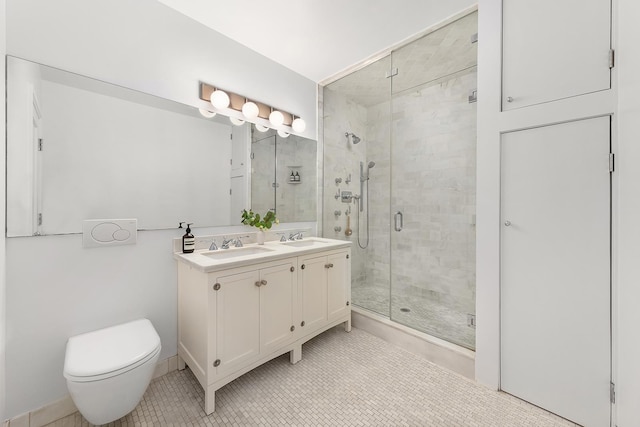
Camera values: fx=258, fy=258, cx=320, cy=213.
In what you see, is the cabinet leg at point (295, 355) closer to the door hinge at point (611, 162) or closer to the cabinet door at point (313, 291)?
the cabinet door at point (313, 291)

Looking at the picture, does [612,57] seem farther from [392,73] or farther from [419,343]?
[419,343]

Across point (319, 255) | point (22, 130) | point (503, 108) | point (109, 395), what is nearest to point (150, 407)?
point (109, 395)

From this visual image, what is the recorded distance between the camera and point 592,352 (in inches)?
52.0

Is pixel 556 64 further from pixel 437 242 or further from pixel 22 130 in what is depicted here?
pixel 22 130

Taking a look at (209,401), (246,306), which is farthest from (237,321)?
(209,401)

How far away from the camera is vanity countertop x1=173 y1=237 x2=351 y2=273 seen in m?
1.49

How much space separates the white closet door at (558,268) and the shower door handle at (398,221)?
1504mm

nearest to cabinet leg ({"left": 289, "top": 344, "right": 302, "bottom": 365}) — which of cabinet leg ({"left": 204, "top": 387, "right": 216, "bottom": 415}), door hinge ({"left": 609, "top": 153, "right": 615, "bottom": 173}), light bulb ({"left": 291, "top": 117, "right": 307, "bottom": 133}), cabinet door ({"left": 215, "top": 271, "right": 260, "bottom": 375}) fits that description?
cabinet door ({"left": 215, "top": 271, "right": 260, "bottom": 375})

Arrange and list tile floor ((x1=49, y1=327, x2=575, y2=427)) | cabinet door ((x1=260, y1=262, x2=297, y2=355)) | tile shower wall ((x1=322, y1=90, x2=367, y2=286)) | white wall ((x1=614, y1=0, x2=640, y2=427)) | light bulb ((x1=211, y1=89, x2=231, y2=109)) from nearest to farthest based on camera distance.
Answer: white wall ((x1=614, y1=0, x2=640, y2=427))
tile floor ((x1=49, y1=327, x2=575, y2=427))
cabinet door ((x1=260, y1=262, x2=297, y2=355))
light bulb ((x1=211, y1=89, x2=231, y2=109))
tile shower wall ((x1=322, y1=90, x2=367, y2=286))

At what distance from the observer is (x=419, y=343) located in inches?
78.4

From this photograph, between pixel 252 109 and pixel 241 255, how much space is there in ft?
4.00

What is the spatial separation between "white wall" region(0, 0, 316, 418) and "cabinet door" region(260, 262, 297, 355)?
0.65 m

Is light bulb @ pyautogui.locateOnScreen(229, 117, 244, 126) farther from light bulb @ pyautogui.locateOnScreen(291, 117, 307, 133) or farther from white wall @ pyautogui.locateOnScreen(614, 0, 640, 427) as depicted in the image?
white wall @ pyautogui.locateOnScreen(614, 0, 640, 427)

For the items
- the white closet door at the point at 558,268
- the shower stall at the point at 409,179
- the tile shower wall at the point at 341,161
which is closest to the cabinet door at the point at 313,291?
the shower stall at the point at 409,179
